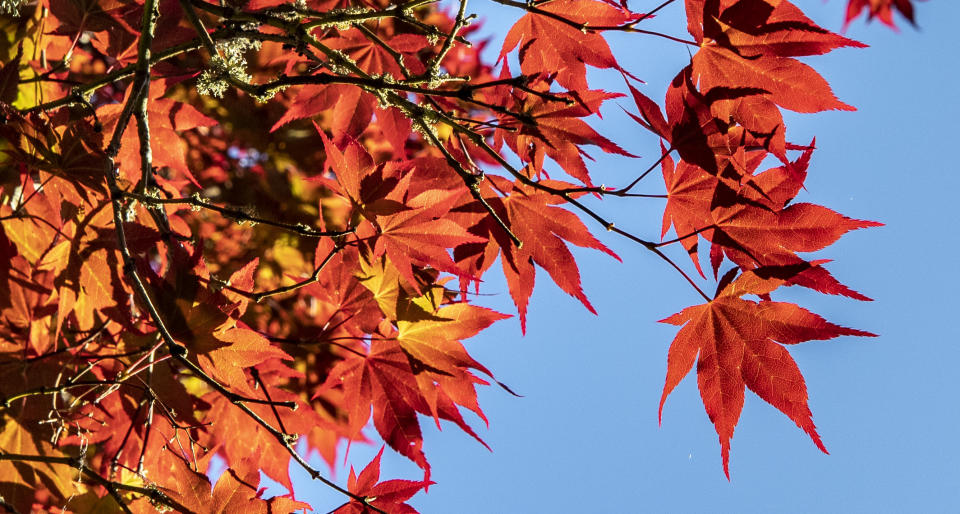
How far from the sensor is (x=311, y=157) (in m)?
2.34

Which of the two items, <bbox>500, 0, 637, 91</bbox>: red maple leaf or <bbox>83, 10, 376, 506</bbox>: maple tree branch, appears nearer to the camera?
<bbox>83, 10, 376, 506</bbox>: maple tree branch

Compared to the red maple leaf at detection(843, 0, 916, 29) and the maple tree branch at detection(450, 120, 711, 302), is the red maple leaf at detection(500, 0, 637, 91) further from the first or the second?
the red maple leaf at detection(843, 0, 916, 29)

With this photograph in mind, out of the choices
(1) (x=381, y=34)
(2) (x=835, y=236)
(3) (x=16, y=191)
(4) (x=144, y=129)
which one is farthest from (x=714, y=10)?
(3) (x=16, y=191)

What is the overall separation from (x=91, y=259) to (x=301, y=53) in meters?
0.47

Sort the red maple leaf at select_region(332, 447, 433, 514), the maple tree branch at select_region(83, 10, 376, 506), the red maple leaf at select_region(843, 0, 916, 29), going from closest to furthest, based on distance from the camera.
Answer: the maple tree branch at select_region(83, 10, 376, 506) → the red maple leaf at select_region(332, 447, 433, 514) → the red maple leaf at select_region(843, 0, 916, 29)

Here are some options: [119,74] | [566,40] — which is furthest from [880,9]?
[119,74]

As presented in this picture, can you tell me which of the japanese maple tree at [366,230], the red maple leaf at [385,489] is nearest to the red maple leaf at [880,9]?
the japanese maple tree at [366,230]

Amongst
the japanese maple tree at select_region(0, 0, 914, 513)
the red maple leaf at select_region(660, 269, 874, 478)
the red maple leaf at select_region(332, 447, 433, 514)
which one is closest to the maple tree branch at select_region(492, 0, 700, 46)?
the japanese maple tree at select_region(0, 0, 914, 513)

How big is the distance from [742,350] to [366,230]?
654 mm

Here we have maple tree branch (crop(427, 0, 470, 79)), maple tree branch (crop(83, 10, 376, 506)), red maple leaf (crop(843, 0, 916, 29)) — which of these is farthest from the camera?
red maple leaf (crop(843, 0, 916, 29))

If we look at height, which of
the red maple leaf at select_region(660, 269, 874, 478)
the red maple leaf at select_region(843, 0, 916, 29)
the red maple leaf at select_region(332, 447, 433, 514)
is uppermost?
the red maple leaf at select_region(843, 0, 916, 29)

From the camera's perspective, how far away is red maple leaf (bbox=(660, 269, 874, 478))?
3.20 ft

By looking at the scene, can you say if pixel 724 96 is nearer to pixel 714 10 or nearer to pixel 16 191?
pixel 714 10

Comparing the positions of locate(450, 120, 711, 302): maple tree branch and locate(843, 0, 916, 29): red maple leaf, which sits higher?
locate(843, 0, 916, 29): red maple leaf
